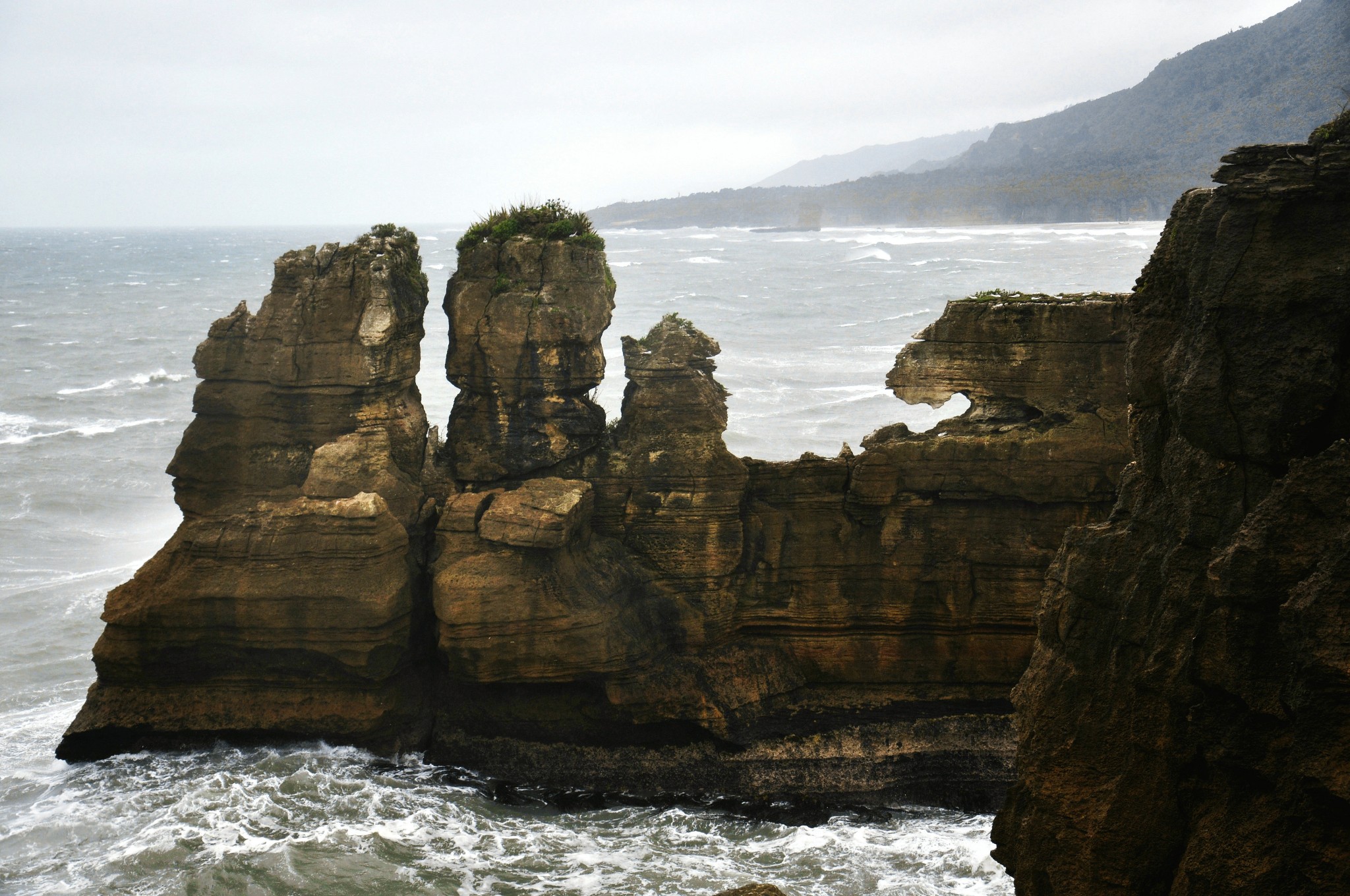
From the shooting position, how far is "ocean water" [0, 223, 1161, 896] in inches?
510

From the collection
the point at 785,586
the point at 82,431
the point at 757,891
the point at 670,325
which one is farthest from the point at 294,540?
the point at 82,431

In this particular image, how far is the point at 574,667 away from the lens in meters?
14.7

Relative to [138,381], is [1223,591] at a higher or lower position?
higher

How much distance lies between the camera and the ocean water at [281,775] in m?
12.9

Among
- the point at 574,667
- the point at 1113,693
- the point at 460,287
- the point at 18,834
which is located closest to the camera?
the point at 1113,693

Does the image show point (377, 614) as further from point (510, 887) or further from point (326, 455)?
point (510, 887)

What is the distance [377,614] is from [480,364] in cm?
369

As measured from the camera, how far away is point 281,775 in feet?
48.2

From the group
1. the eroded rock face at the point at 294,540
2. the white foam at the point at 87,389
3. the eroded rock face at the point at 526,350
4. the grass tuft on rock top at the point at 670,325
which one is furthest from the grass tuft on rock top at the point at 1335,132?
the white foam at the point at 87,389

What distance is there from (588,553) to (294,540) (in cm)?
381

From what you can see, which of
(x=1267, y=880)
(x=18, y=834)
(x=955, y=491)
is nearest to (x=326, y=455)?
(x=18, y=834)

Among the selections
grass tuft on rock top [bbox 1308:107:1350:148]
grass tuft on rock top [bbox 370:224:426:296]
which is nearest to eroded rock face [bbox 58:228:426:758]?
grass tuft on rock top [bbox 370:224:426:296]

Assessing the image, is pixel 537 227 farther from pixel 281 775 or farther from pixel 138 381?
pixel 138 381

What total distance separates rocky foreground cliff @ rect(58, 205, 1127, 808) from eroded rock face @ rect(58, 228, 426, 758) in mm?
39
